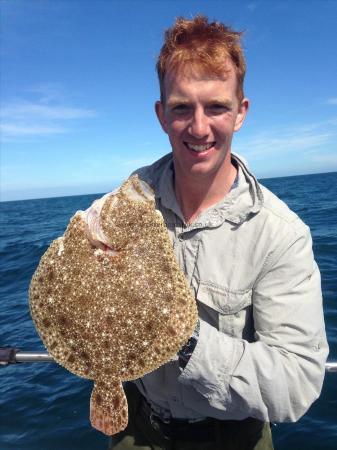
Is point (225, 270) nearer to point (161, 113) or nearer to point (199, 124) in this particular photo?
point (199, 124)

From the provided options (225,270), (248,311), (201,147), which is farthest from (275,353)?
(201,147)

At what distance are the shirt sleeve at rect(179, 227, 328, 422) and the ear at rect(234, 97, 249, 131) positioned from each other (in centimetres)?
101

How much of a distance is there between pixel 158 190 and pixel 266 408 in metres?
1.82

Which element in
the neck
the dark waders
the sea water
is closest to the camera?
the neck

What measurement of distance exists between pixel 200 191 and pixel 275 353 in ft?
4.37

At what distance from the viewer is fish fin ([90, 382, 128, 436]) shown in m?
2.65

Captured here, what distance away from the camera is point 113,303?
2.51 meters

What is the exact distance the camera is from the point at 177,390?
9.92 ft

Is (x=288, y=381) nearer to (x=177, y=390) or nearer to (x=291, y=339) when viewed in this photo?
(x=291, y=339)

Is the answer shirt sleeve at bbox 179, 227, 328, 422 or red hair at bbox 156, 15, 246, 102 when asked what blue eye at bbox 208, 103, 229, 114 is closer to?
red hair at bbox 156, 15, 246, 102

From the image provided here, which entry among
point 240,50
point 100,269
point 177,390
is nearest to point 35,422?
point 177,390

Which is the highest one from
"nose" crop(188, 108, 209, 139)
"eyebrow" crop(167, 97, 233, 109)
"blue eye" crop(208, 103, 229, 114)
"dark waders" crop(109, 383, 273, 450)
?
"eyebrow" crop(167, 97, 233, 109)

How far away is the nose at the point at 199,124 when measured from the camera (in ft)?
9.01

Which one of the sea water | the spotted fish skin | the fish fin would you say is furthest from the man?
the sea water
